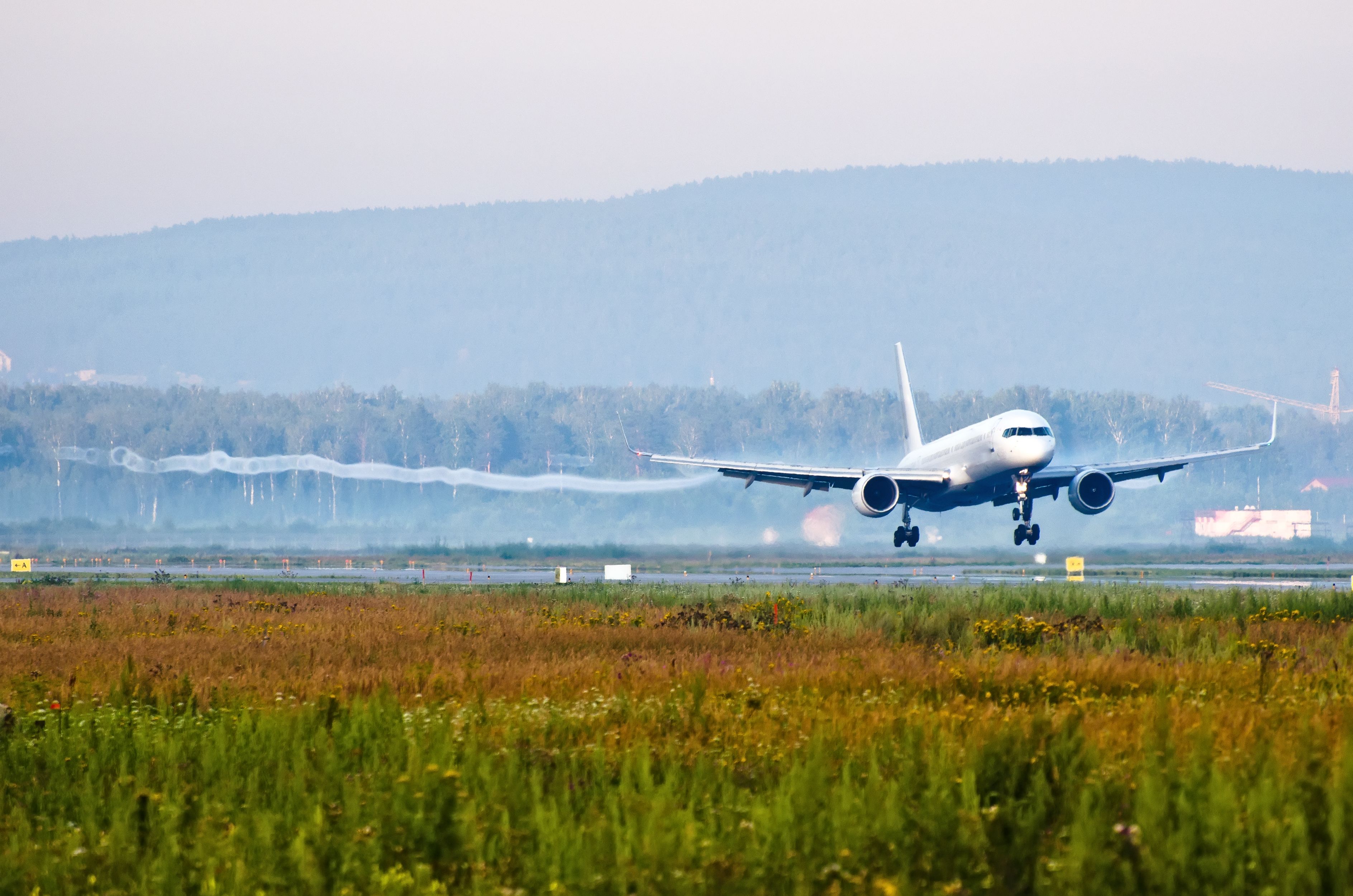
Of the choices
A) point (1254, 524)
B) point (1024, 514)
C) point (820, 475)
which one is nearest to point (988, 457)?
point (1024, 514)

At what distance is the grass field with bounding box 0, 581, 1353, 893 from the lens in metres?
9.97

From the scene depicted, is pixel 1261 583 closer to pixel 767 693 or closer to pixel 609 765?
pixel 767 693

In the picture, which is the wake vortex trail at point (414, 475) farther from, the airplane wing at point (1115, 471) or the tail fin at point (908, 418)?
the airplane wing at point (1115, 471)

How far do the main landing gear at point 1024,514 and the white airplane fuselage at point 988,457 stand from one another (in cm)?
33

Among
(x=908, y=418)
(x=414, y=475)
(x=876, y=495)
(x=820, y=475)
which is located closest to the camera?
(x=876, y=495)

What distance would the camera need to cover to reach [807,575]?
72375 millimetres

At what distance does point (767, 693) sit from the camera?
17.8 meters

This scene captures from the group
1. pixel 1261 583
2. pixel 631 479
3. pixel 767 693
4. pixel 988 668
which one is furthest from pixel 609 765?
pixel 631 479

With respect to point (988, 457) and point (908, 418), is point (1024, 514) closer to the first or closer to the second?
point (988, 457)

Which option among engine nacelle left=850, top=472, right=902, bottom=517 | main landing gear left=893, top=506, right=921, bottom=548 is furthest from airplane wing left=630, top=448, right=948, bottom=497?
main landing gear left=893, top=506, right=921, bottom=548

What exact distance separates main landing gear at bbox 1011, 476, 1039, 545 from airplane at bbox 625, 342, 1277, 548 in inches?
1.8

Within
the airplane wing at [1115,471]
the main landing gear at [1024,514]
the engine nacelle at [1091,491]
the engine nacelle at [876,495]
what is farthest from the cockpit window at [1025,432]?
the engine nacelle at [876,495]

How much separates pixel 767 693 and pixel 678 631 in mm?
12438

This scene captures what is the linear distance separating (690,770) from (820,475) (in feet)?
179
